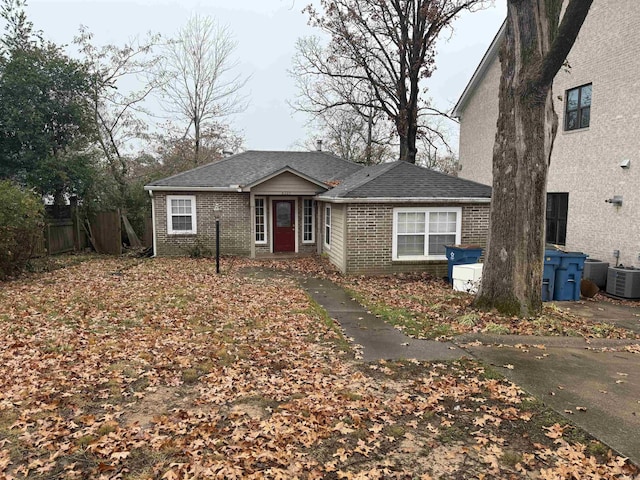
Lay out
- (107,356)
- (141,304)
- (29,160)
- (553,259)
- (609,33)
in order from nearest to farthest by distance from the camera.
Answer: (107,356), (141,304), (553,259), (609,33), (29,160)

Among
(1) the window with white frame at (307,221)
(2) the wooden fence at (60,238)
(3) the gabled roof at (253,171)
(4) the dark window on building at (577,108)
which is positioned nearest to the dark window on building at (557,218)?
(4) the dark window on building at (577,108)

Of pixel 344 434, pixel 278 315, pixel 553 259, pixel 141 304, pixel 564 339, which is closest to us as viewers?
pixel 344 434

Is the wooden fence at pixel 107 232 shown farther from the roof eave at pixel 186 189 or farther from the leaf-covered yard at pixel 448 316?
the leaf-covered yard at pixel 448 316

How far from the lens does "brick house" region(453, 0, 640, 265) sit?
38.7 ft

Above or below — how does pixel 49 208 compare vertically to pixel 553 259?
above

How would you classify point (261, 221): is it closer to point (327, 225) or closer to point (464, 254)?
point (327, 225)

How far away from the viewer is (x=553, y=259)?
1069 cm

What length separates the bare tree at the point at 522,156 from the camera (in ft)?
24.9

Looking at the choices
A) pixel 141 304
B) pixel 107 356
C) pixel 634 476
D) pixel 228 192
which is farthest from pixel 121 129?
pixel 634 476

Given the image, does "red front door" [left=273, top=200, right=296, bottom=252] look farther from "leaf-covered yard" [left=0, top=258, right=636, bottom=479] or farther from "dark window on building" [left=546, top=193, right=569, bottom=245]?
"leaf-covered yard" [left=0, top=258, right=636, bottom=479]

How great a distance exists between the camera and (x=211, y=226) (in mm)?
16562

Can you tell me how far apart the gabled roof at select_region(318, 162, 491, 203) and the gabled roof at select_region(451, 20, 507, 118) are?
6.46 meters

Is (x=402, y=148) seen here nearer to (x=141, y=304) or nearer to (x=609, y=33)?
(x=609, y=33)

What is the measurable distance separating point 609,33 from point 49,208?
19.9m
